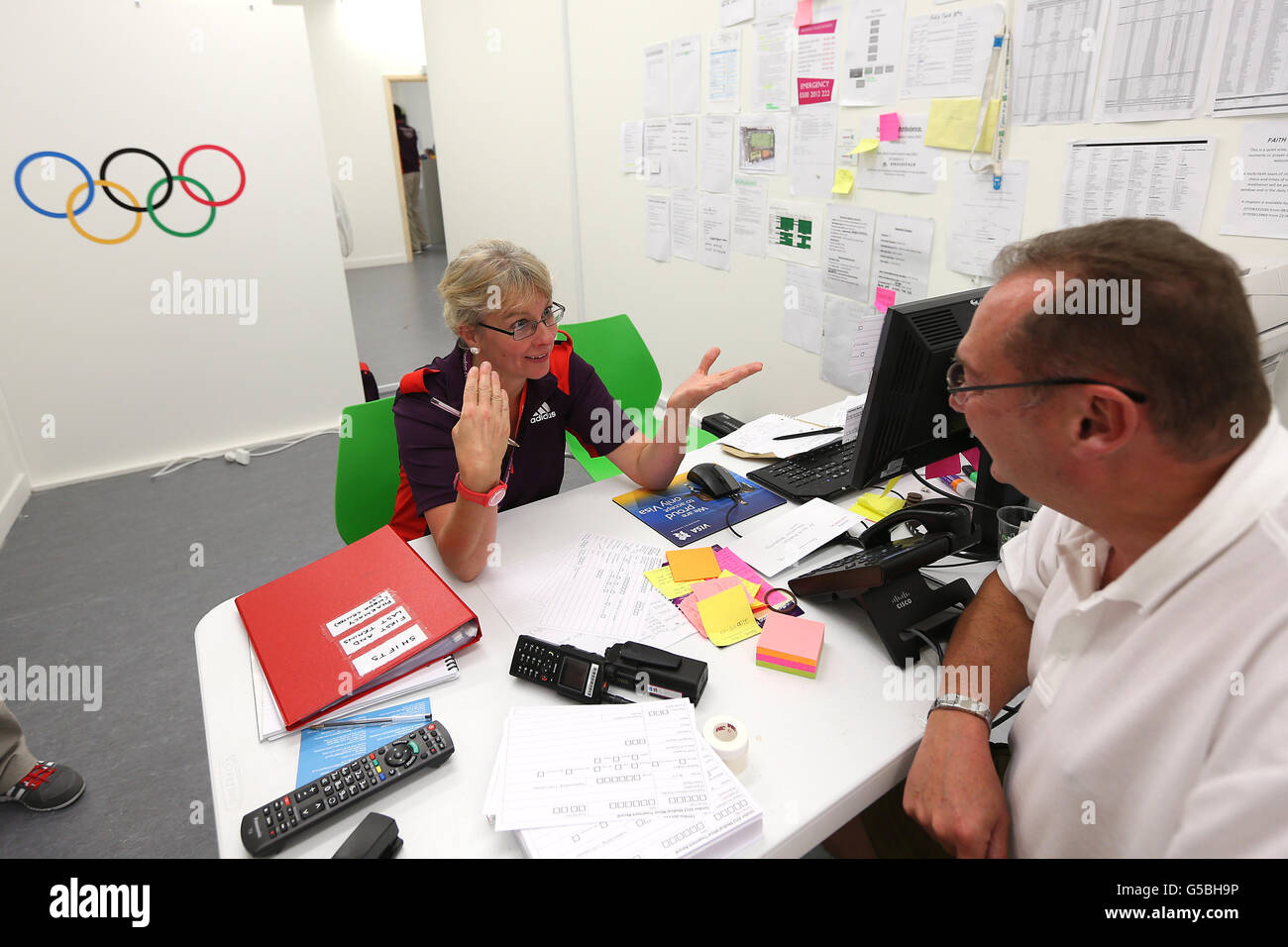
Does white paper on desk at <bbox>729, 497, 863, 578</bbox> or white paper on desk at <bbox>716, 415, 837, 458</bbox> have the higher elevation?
white paper on desk at <bbox>716, 415, 837, 458</bbox>

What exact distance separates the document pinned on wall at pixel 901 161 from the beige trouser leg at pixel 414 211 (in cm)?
743

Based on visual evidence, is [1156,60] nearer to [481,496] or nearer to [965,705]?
[965,705]

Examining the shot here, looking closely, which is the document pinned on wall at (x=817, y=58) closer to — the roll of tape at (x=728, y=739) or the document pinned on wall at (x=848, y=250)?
the document pinned on wall at (x=848, y=250)

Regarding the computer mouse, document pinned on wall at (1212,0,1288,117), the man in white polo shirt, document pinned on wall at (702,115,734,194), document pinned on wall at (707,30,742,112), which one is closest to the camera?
the man in white polo shirt

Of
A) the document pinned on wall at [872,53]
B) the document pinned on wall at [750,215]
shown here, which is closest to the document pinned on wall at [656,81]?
the document pinned on wall at [750,215]

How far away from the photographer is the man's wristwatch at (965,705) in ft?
3.35

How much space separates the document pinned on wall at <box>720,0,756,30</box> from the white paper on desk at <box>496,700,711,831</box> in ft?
8.68

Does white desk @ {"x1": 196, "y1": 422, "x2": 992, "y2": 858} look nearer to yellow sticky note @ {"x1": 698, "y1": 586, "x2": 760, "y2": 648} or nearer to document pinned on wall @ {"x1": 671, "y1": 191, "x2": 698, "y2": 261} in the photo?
yellow sticky note @ {"x1": 698, "y1": 586, "x2": 760, "y2": 648}

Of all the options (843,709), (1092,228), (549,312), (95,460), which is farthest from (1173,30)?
(95,460)

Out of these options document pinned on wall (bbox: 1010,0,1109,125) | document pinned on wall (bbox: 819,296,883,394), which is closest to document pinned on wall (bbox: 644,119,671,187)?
document pinned on wall (bbox: 819,296,883,394)

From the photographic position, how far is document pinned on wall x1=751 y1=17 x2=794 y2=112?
8.44 feet

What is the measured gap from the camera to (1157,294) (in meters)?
0.73

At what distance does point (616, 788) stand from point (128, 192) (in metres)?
3.67
